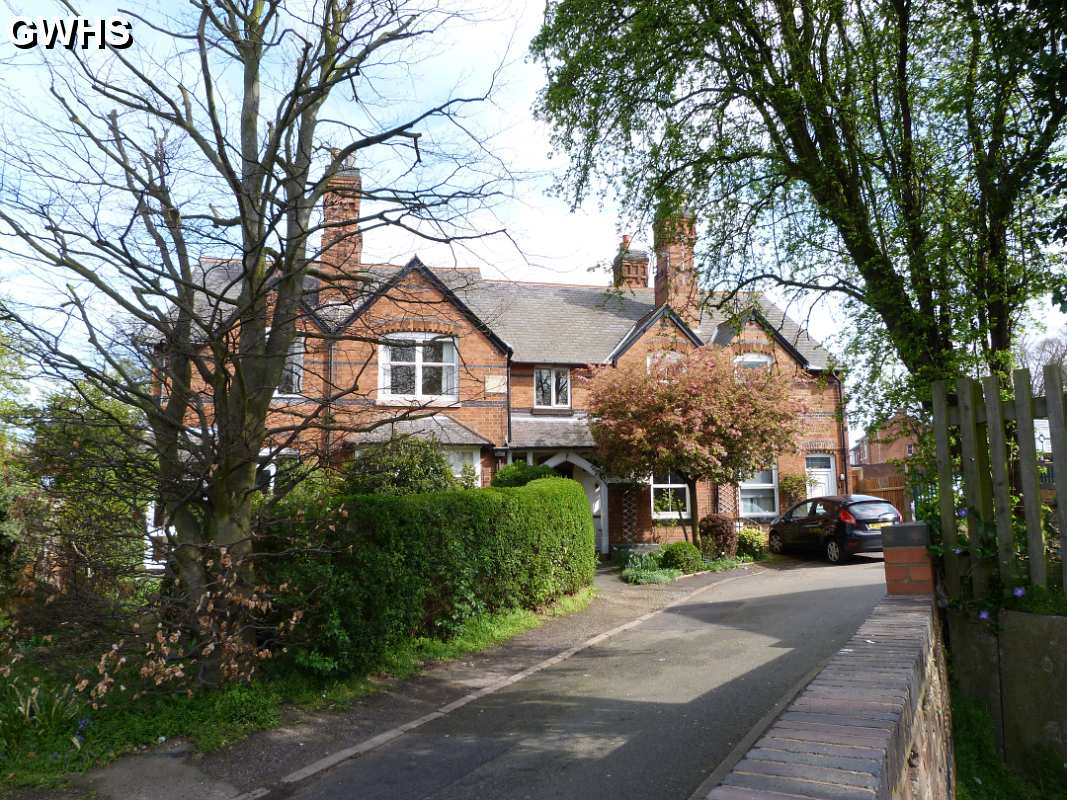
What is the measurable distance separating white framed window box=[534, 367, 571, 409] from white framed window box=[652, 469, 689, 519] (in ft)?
11.2

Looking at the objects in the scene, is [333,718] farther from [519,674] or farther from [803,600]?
[803,600]

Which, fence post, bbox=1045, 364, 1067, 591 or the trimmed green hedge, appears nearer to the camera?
fence post, bbox=1045, 364, 1067, 591

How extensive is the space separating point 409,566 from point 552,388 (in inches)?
522

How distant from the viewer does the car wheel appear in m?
20.2

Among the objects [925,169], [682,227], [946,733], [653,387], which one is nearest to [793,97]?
[925,169]

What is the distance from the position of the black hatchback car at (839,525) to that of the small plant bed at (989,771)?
471 inches

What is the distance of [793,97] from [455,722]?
7316 mm

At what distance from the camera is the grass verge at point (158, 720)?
578cm

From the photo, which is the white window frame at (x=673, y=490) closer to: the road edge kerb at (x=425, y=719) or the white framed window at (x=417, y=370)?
the white framed window at (x=417, y=370)

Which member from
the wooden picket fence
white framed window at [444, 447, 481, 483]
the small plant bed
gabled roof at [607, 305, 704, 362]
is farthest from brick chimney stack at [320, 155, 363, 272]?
gabled roof at [607, 305, 704, 362]

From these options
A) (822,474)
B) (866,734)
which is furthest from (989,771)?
(822,474)

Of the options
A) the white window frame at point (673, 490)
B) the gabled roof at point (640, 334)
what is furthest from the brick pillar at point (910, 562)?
the gabled roof at point (640, 334)

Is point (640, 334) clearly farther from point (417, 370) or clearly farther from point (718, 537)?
point (417, 370)

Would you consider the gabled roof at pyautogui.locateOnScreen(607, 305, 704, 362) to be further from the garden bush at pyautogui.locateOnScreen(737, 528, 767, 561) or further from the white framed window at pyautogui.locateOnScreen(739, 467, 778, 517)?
the garden bush at pyautogui.locateOnScreen(737, 528, 767, 561)
